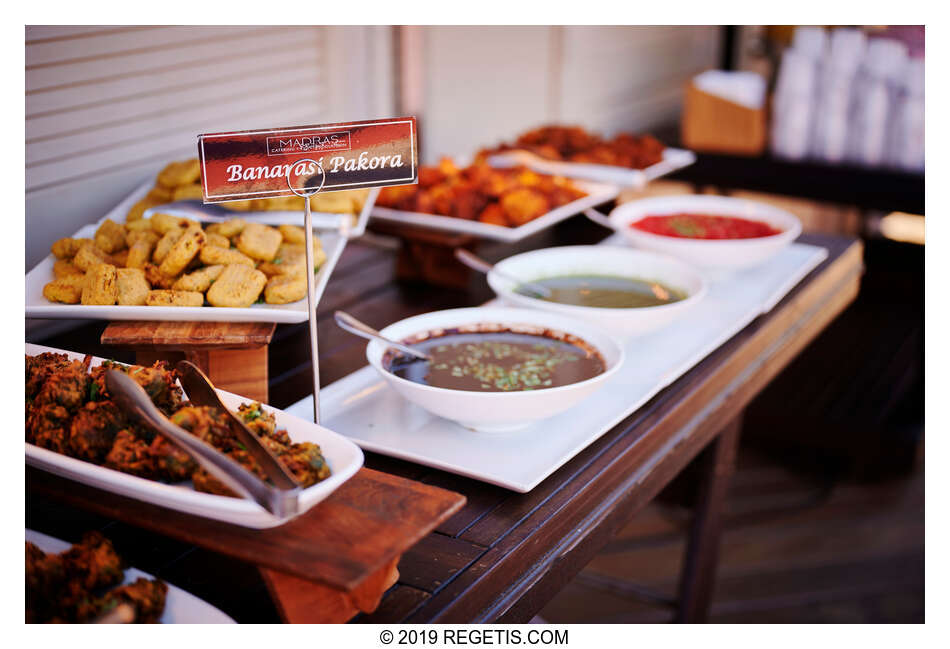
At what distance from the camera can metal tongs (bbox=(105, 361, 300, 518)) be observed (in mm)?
855

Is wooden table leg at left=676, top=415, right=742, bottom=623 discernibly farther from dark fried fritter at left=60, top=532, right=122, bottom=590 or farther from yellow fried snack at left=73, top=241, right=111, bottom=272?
dark fried fritter at left=60, top=532, right=122, bottom=590

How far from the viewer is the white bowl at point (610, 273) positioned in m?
1.54

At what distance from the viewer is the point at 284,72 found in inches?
88.6

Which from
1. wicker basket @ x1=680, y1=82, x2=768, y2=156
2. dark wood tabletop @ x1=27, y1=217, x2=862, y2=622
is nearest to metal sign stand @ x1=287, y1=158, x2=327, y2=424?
dark wood tabletop @ x1=27, y1=217, x2=862, y2=622

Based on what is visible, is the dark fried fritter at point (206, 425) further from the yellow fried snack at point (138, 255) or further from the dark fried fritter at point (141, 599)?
the yellow fried snack at point (138, 255)

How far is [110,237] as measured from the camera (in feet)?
5.02

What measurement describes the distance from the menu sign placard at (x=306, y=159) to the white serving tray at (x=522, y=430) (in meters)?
0.36

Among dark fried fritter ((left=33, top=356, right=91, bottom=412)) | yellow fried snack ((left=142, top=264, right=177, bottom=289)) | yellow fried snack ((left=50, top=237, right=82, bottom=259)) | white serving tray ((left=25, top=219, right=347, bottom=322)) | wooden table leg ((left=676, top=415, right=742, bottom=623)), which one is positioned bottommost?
wooden table leg ((left=676, top=415, right=742, bottom=623))

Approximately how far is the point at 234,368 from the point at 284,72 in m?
1.13

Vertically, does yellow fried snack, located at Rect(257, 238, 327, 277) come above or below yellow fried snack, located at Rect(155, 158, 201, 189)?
below

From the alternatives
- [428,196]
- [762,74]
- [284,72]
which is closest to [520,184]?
[428,196]

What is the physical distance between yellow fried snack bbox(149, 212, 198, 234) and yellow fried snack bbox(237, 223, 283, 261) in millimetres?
81

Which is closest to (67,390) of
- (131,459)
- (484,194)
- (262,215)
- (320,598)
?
(131,459)
